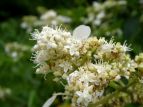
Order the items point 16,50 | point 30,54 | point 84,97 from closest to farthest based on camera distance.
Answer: point 84,97 → point 30,54 → point 16,50

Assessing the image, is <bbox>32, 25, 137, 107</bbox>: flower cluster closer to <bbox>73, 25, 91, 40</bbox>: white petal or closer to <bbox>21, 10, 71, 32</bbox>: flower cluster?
<bbox>73, 25, 91, 40</bbox>: white petal

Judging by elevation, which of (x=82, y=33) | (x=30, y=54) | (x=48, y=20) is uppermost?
(x=48, y=20)

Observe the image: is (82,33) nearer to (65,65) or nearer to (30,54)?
(65,65)

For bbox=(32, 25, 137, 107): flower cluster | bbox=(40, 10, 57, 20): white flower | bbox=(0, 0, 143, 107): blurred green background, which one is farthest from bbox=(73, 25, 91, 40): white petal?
bbox=(40, 10, 57, 20): white flower

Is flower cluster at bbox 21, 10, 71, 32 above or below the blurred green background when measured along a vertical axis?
above

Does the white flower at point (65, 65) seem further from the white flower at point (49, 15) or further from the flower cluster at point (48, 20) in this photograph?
the white flower at point (49, 15)

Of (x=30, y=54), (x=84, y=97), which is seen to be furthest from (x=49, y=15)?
(x=84, y=97)

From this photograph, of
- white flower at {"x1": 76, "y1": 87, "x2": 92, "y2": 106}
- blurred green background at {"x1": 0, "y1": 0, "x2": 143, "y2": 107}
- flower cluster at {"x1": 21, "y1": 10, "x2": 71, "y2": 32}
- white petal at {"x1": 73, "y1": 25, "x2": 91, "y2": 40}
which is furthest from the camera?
flower cluster at {"x1": 21, "y1": 10, "x2": 71, "y2": 32}

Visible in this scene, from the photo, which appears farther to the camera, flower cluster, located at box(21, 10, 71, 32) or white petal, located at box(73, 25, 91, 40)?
flower cluster, located at box(21, 10, 71, 32)

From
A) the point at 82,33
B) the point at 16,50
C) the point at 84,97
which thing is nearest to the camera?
the point at 84,97
